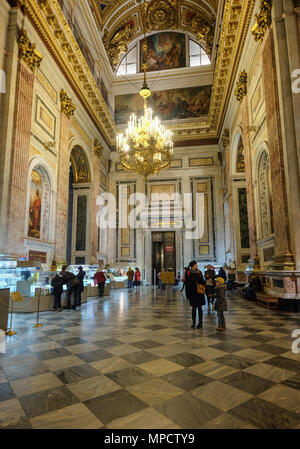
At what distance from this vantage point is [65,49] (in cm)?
1022

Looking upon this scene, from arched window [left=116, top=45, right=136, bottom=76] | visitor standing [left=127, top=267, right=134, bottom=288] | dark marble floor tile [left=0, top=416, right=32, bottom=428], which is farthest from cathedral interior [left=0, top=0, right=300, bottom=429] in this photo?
visitor standing [left=127, top=267, right=134, bottom=288]

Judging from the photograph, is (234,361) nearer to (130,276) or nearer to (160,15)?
(130,276)

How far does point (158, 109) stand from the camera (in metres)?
17.0

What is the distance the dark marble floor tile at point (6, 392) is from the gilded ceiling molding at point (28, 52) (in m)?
8.47

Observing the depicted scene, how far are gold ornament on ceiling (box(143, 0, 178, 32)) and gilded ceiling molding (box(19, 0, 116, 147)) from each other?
7023 millimetres

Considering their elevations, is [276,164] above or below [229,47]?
below

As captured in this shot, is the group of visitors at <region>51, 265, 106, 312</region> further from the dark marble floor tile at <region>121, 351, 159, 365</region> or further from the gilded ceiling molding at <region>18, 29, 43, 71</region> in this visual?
the gilded ceiling molding at <region>18, 29, 43, 71</region>

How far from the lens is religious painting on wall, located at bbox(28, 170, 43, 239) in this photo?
8.78m

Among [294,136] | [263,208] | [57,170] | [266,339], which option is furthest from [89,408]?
[57,170]

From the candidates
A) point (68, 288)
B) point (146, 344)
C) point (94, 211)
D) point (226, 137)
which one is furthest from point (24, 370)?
point (226, 137)

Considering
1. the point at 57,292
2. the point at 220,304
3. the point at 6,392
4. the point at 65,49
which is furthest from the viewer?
the point at 65,49

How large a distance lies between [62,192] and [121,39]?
39.1ft

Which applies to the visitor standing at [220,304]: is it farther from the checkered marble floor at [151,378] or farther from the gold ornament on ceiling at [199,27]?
the gold ornament on ceiling at [199,27]

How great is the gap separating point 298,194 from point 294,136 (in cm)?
133
